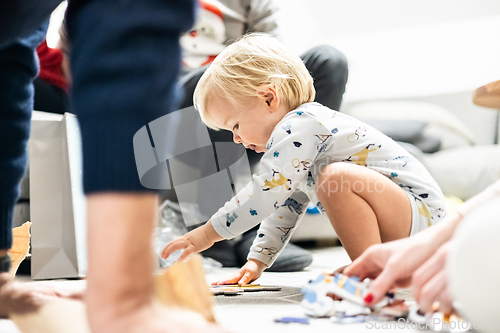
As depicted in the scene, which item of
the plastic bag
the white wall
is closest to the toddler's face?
the plastic bag

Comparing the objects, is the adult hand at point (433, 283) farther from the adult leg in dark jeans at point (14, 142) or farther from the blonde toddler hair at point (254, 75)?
the blonde toddler hair at point (254, 75)

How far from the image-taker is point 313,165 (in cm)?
88

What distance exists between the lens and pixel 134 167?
307 millimetres

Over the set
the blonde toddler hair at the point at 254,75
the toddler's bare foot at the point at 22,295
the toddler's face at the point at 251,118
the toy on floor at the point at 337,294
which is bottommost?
the toddler's bare foot at the point at 22,295

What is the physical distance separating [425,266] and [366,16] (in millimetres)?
2633

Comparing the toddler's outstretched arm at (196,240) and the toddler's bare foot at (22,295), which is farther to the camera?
the toddler's outstretched arm at (196,240)

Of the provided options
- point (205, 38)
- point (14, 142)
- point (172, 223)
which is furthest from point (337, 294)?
point (205, 38)

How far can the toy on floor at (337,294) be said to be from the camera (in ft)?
1.58

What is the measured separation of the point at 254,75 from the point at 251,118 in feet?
0.33

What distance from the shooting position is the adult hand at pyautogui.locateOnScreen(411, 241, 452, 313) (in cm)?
38

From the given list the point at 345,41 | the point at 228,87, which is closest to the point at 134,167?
the point at 228,87

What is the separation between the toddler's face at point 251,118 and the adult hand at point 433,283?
24.1 inches

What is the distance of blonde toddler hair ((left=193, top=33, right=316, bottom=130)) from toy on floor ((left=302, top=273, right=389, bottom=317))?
21.3 inches

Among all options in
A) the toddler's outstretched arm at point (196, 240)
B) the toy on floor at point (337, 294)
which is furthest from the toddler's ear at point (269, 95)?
the toy on floor at point (337, 294)
